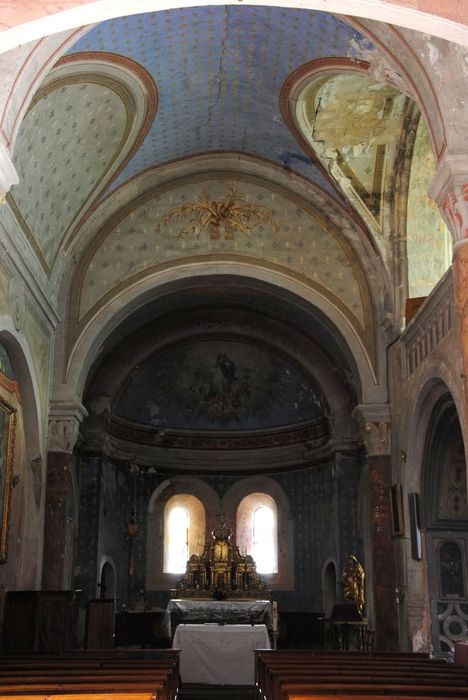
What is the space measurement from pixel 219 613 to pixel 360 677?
1107cm

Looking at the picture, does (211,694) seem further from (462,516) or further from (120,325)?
(120,325)

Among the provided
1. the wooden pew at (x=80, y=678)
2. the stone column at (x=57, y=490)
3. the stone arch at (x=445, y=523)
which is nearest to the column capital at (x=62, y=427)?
the stone column at (x=57, y=490)

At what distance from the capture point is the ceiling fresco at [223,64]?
11.3 metres

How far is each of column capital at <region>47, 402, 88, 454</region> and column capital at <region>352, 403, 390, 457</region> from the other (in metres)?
5.28

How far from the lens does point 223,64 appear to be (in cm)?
1299

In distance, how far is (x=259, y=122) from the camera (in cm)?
1465

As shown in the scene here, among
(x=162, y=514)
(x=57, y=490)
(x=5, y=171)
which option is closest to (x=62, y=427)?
(x=57, y=490)

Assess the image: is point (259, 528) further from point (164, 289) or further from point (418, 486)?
point (418, 486)

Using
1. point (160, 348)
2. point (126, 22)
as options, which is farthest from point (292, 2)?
point (160, 348)

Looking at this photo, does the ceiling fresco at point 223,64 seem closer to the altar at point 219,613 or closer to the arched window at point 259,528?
the altar at point 219,613

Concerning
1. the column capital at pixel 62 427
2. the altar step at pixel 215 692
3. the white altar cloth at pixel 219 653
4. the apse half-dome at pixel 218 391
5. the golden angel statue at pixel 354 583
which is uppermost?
the apse half-dome at pixel 218 391

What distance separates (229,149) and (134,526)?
9886 mm

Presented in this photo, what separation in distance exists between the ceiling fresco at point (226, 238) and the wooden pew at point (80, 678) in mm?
8439

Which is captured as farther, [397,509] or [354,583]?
[354,583]
